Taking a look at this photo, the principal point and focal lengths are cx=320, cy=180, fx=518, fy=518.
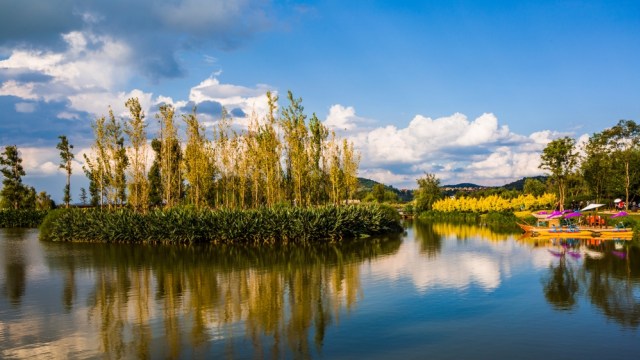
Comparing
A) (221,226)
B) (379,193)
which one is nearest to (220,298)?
(221,226)

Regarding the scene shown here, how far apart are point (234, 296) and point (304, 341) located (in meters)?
4.94

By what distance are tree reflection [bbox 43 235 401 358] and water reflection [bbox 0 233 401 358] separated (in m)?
0.03

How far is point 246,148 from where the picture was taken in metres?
40.2

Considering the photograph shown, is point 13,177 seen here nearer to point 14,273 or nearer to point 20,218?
point 20,218

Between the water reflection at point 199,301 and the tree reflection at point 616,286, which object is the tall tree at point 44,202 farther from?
the tree reflection at point 616,286

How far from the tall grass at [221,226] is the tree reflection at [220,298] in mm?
3942

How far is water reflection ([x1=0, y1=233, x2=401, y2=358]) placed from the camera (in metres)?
10.4

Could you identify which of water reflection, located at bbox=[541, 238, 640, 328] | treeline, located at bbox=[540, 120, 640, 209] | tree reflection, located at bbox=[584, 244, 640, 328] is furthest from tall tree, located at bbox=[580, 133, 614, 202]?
tree reflection, located at bbox=[584, 244, 640, 328]

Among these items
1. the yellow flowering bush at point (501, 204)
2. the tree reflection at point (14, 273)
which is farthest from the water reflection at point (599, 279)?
the yellow flowering bush at point (501, 204)

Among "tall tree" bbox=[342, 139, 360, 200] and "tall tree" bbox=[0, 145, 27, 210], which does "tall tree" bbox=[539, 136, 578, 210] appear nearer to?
"tall tree" bbox=[342, 139, 360, 200]

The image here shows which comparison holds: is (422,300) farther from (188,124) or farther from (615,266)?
(188,124)

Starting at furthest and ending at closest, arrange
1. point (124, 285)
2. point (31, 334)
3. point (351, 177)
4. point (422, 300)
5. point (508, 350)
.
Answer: point (351, 177) < point (124, 285) < point (422, 300) < point (31, 334) < point (508, 350)

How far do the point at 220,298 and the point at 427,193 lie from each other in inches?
2665

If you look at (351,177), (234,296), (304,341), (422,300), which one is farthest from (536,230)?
(304,341)
